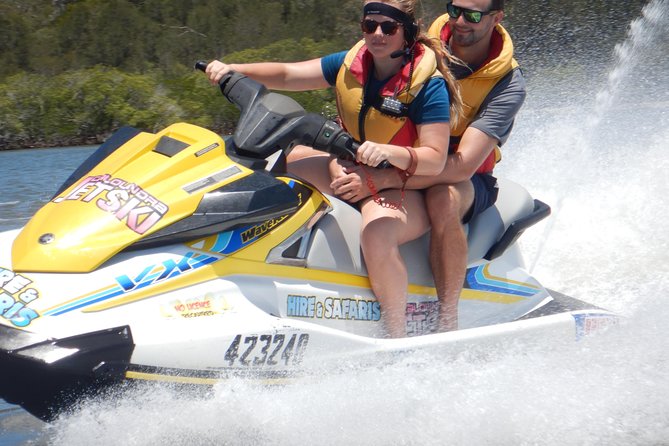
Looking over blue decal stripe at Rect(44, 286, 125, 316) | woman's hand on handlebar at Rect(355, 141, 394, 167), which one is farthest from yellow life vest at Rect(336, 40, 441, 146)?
blue decal stripe at Rect(44, 286, 125, 316)

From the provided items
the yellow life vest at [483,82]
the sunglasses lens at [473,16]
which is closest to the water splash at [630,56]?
the yellow life vest at [483,82]

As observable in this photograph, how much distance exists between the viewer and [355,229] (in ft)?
11.0

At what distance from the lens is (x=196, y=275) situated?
2869 mm

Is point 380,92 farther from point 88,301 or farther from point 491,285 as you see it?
point 88,301

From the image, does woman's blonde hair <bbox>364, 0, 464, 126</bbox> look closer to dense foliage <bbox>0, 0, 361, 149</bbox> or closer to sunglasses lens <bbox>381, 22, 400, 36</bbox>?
sunglasses lens <bbox>381, 22, 400, 36</bbox>

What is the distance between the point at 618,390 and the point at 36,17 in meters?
37.6

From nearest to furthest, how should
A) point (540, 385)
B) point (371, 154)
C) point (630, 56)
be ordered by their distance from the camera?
1. point (371, 154)
2. point (540, 385)
3. point (630, 56)

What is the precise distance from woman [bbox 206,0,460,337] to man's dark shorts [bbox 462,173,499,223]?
0.91 feet

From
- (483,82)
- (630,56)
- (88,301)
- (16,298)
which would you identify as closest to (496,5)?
(483,82)

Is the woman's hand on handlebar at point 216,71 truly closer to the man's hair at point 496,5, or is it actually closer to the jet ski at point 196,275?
the jet ski at point 196,275

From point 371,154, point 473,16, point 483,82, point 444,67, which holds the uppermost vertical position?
point 473,16

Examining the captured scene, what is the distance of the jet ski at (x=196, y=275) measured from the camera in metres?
2.64

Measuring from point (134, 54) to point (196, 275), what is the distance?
28203 mm

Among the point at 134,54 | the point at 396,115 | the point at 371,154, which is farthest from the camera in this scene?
the point at 134,54
